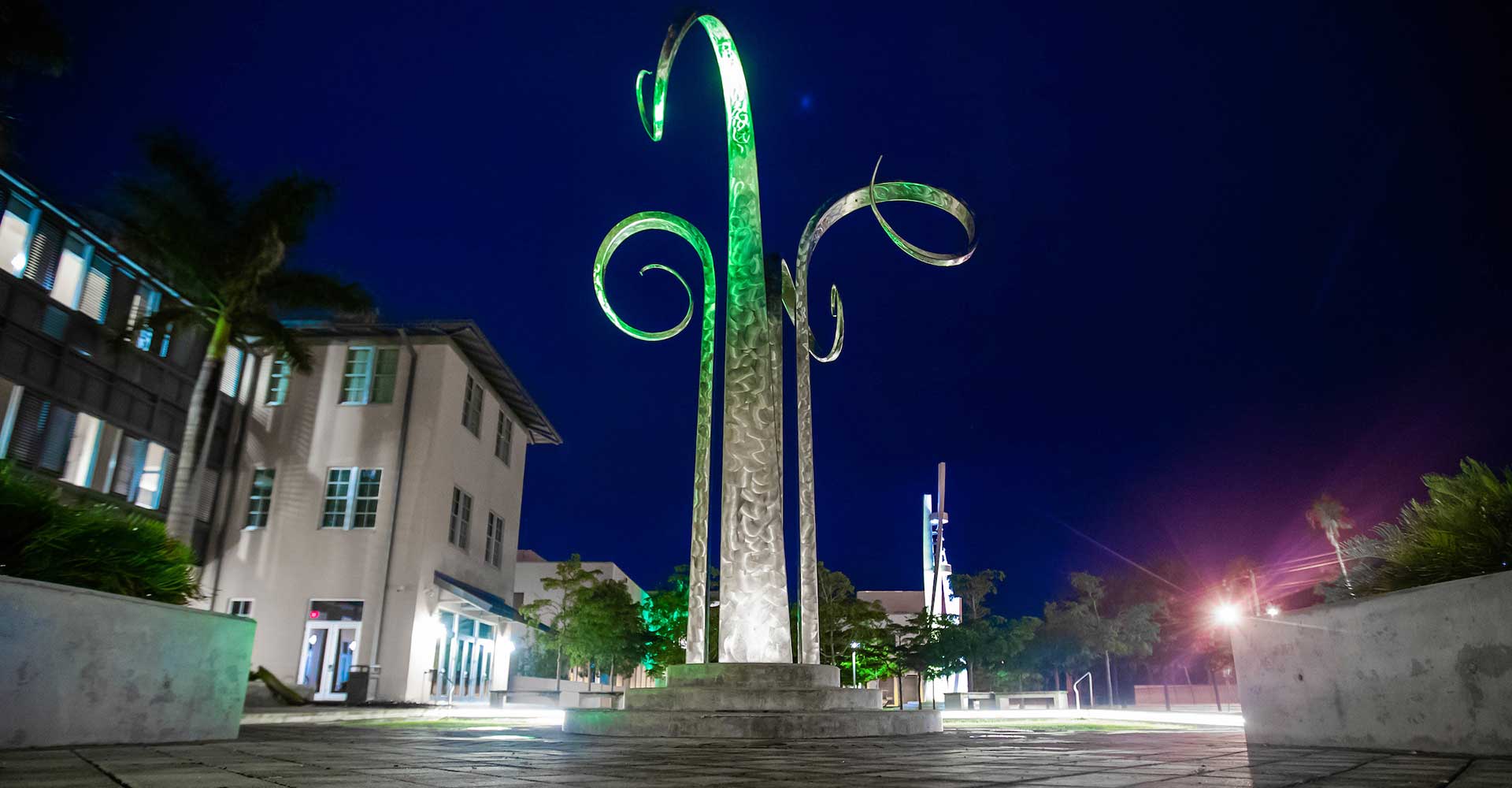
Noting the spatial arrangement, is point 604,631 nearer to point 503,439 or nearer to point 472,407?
point 503,439

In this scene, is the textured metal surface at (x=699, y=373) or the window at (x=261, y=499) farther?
the window at (x=261, y=499)

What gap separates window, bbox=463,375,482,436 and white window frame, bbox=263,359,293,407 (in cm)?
512

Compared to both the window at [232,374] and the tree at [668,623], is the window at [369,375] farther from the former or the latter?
the tree at [668,623]

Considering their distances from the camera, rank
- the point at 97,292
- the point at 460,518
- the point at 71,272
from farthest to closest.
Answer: the point at 460,518
the point at 97,292
the point at 71,272

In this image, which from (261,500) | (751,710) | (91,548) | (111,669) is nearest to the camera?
(111,669)

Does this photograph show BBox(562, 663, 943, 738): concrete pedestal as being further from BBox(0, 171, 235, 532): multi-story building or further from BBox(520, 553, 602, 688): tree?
BBox(520, 553, 602, 688): tree

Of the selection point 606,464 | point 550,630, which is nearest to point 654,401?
point 606,464

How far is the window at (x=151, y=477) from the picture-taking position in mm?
21719

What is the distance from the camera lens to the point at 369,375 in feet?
87.2

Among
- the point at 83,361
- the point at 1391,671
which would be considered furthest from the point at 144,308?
the point at 1391,671

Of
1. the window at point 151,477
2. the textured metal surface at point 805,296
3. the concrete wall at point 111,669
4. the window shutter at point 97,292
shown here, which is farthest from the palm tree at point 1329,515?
the concrete wall at point 111,669

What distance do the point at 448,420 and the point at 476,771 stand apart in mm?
23596

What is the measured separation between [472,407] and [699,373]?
1556 centimetres

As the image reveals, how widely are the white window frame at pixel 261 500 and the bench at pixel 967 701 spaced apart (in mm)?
22992
